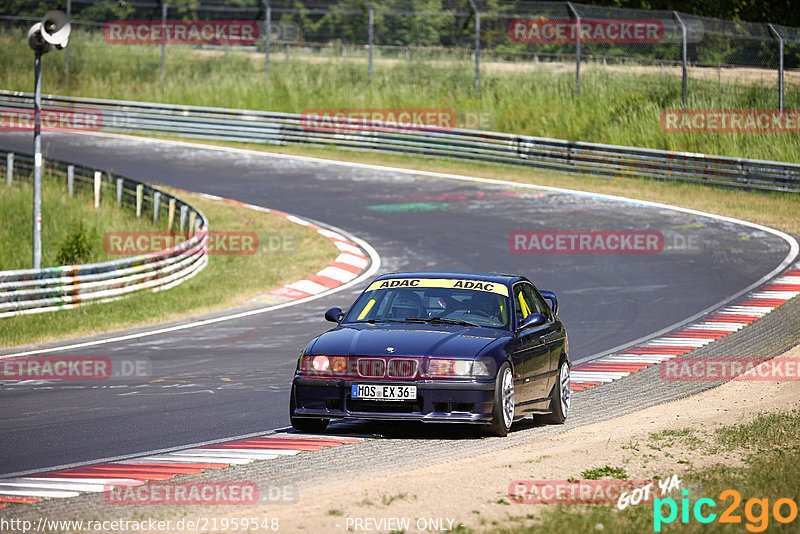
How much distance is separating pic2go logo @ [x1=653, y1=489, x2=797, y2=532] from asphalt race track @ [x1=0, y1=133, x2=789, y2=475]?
4.39m

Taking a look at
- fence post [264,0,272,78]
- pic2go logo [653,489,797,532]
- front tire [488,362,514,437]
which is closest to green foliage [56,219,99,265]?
fence post [264,0,272,78]

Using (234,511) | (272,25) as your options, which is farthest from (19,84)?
(234,511)

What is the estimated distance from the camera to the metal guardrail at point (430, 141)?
99.3 feet

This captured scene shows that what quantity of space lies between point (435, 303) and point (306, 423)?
5.36ft

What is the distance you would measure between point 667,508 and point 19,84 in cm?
4236

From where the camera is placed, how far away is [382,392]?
30.7ft

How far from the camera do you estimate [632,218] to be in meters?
27.4

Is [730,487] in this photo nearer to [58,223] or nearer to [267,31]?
[58,223]

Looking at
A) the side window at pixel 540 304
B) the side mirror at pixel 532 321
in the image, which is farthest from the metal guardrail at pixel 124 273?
the side mirror at pixel 532 321

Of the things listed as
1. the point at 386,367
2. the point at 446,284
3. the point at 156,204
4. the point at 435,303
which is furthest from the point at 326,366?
the point at 156,204

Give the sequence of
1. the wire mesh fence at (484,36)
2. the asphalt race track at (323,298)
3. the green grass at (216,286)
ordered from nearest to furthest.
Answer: the asphalt race track at (323,298), the green grass at (216,286), the wire mesh fence at (484,36)

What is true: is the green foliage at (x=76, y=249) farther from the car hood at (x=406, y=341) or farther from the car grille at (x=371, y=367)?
the car grille at (x=371, y=367)

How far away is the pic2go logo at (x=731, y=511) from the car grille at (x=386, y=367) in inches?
111

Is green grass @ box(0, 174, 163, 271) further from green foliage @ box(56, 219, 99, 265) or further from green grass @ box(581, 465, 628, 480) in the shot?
green grass @ box(581, 465, 628, 480)
